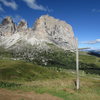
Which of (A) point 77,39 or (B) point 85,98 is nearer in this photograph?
(B) point 85,98

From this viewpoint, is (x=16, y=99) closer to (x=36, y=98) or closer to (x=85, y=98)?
(x=36, y=98)

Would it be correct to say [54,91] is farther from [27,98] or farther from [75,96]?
[27,98]

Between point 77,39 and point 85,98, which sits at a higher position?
point 77,39

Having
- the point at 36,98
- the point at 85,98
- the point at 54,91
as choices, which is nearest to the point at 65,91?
the point at 54,91

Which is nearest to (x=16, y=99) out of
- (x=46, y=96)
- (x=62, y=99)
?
(x=46, y=96)

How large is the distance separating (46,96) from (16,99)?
453 cm

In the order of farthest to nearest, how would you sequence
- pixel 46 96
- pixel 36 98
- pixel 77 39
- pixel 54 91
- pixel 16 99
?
pixel 77 39 < pixel 54 91 < pixel 46 96 < pixel 36 98 < pixel 16 99

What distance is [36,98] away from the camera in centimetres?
2119

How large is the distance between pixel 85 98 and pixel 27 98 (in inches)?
324

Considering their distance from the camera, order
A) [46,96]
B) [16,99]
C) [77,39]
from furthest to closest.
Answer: [77,39] < [46,96] < [16,99]

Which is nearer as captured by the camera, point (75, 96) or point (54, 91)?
point (75, 96)

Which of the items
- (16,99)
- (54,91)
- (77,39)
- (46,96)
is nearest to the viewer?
(16,99)

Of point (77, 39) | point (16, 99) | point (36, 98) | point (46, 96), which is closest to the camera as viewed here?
point (16, 99)

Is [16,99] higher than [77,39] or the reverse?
the reverse
